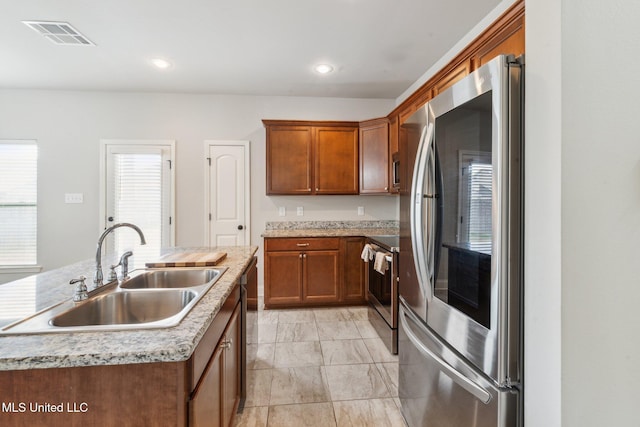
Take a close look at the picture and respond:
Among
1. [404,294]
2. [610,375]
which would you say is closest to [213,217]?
[404,294]

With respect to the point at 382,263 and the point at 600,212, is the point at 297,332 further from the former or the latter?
the point at 600,212

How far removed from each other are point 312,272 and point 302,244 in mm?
364

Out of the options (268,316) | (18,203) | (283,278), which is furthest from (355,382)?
(18,203)

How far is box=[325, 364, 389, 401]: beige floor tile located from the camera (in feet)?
6.23

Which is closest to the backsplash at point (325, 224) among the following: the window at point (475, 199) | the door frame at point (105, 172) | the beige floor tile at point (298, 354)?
the door frame at point (105, 172)

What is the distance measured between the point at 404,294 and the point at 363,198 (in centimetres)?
251

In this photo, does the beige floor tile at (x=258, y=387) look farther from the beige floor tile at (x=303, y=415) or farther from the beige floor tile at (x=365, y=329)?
the beige floor tile at (x=365, y=329)

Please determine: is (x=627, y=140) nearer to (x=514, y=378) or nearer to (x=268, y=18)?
(x=514, y=378)

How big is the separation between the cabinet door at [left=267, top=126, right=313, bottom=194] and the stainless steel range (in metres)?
1.25

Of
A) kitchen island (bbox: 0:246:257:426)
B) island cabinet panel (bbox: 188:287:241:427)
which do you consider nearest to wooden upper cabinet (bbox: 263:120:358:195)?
island cabinet panel (bbox: 188:287:241:427)

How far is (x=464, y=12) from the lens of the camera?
220 cm

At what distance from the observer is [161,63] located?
9.77ft

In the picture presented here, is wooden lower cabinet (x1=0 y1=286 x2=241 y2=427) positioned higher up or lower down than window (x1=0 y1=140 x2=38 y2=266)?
lower down

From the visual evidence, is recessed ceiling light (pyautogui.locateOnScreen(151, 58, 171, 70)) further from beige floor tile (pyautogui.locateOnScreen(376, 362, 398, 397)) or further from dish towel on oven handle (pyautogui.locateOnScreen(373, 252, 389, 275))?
beige floor tile (pyautogui.locateOnScreen(376, 362, 398, 397))
